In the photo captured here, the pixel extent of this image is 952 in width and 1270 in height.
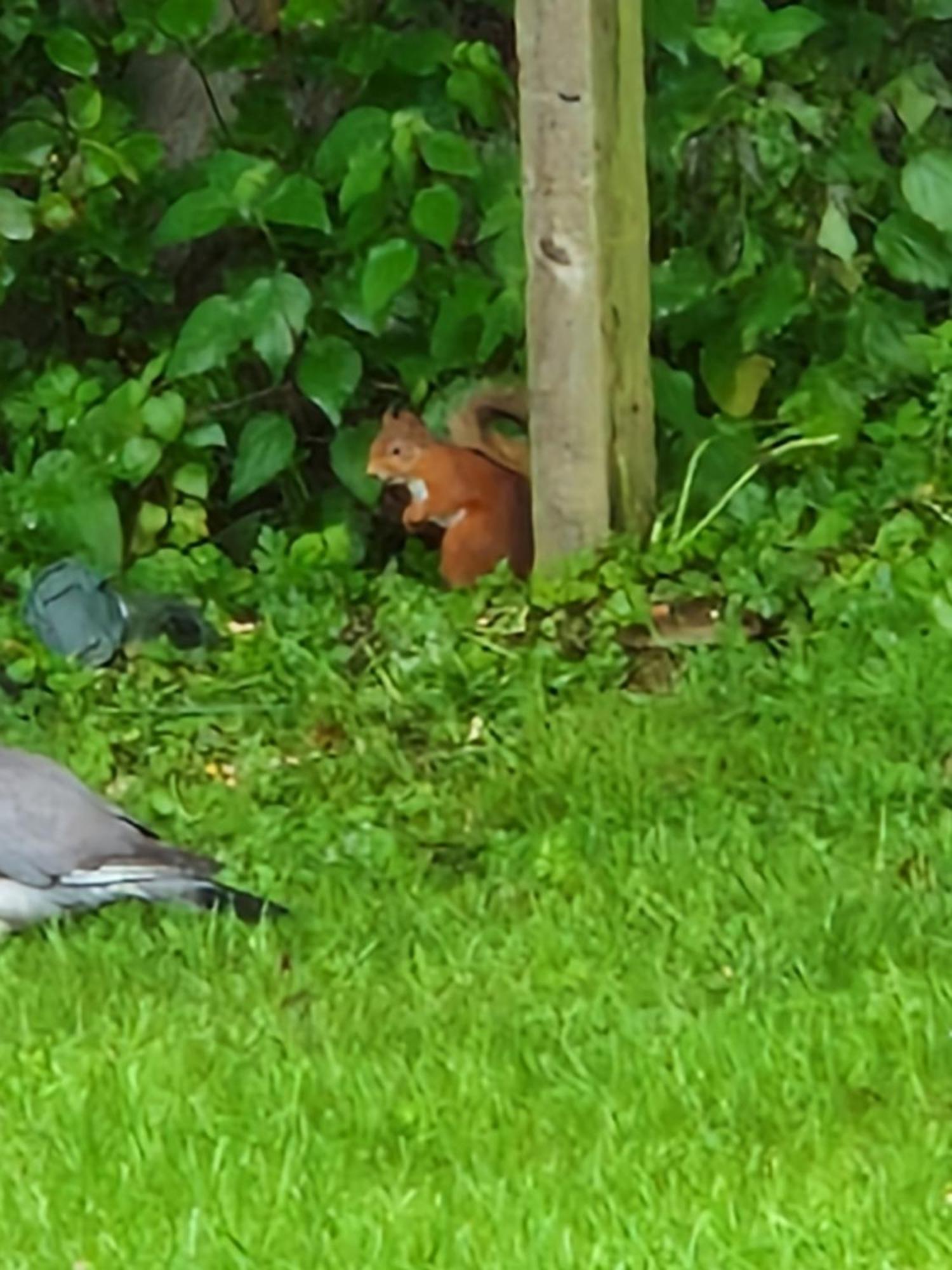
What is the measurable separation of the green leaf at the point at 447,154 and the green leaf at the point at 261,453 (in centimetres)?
71

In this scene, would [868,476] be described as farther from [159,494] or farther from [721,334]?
[159,494]

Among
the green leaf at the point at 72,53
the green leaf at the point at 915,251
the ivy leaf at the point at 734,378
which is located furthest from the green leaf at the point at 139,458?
the green leaf at the point at 915,251

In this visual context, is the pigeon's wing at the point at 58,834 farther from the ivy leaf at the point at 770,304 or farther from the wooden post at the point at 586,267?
the ivy leaf at the point at 770,304

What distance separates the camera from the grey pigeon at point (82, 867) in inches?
155

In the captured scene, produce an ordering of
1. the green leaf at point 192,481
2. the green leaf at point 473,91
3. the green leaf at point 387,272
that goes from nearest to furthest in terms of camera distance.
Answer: the green leaf at point 387,272
the green leaf at point 473,91
the green leaf at point 192,481

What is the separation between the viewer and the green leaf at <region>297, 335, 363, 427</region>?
549cm

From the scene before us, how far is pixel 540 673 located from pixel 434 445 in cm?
81

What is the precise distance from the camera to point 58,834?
13.1 feet

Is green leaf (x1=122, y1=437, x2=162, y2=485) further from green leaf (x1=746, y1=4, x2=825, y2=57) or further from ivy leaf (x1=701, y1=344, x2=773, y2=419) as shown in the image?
green leaf (x1=746, y1=4, x2=825, y2=57)

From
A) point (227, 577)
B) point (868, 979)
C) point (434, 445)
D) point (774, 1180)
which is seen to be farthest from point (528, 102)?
point (774, 1180)

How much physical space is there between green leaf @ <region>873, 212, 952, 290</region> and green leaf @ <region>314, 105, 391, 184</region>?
1111 millimetres

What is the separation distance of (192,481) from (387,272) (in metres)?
0.69

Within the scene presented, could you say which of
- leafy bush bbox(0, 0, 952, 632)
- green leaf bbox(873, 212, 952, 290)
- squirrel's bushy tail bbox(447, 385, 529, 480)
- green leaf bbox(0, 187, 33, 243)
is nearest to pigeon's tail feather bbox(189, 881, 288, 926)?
leafy bush bbox(0, 0, 952, 632)

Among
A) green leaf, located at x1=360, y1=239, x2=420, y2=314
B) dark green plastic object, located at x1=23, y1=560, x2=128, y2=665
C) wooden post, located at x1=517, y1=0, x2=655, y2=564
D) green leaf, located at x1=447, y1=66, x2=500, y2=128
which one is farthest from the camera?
green leaf, located at x1=447, y1=66, x2=500, y2=128
